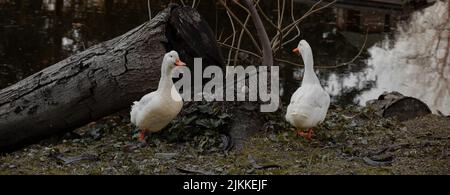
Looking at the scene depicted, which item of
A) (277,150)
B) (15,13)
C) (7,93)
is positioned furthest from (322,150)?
(15,13)

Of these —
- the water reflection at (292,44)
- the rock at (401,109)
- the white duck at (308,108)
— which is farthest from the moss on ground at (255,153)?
the water reflection at (292,44)

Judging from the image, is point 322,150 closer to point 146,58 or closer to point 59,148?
point 146,58

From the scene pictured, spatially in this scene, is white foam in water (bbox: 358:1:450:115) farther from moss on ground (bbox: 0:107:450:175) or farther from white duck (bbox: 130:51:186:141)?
white duck (bbox: 130:51:186:141)

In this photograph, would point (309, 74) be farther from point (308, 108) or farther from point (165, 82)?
Result: point (165, 82)

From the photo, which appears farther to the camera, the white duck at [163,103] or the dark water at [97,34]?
the dark water at [97,34]

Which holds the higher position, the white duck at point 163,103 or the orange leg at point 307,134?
the white duck at point 163,103

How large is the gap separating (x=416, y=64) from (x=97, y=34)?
6.83 m

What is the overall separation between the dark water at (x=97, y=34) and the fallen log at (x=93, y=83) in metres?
3.79

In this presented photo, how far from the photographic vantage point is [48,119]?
6398 millimetres

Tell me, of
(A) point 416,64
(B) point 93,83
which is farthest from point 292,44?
(B) point 93,83

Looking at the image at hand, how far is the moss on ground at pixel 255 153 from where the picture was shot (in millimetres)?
5289

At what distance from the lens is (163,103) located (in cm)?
586

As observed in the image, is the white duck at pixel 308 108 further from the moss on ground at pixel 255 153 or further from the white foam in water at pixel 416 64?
the white foam in water at pixel 416 64

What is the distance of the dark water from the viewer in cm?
1152
